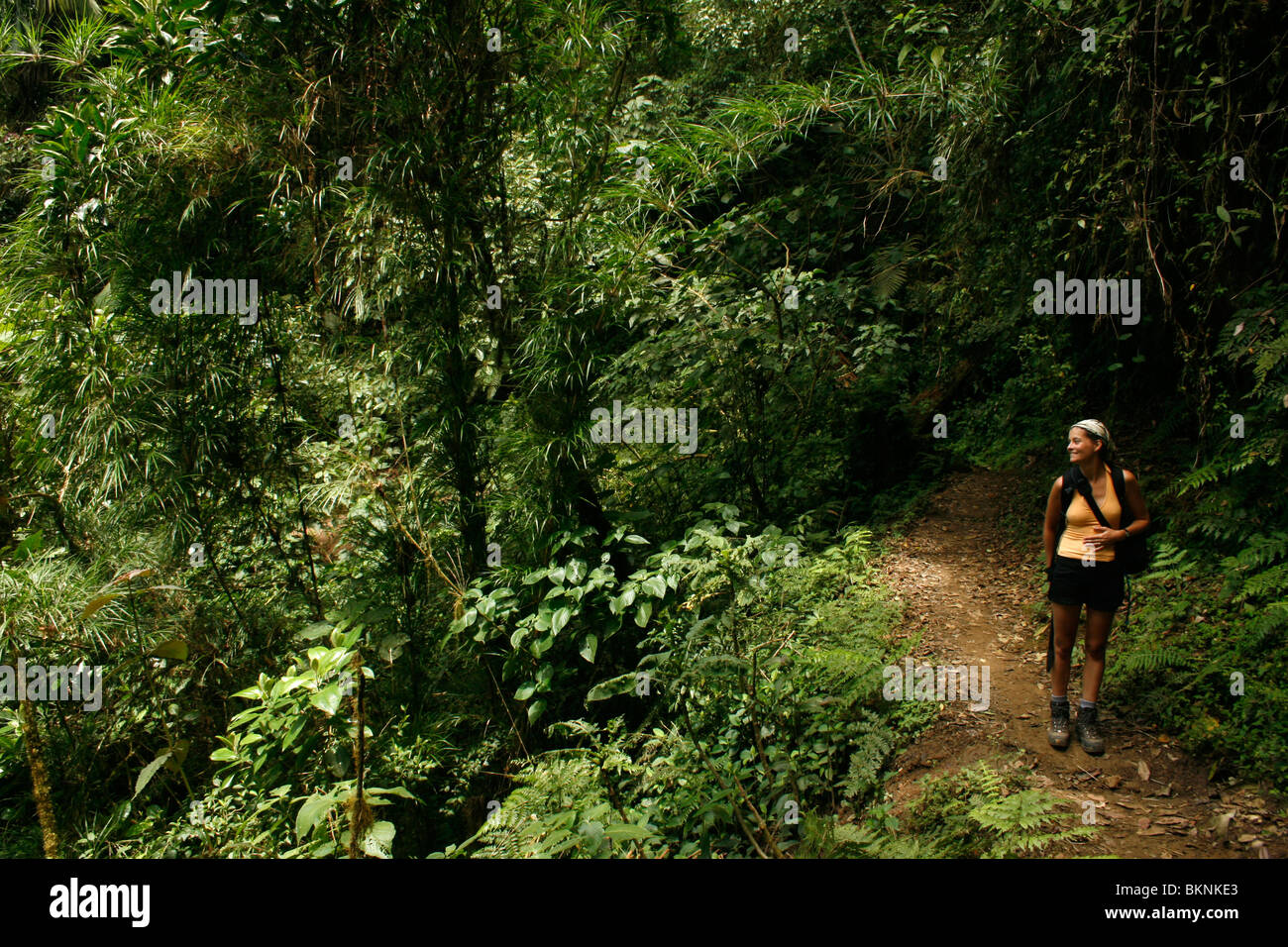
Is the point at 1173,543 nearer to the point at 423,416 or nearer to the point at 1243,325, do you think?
the point at 1243,325

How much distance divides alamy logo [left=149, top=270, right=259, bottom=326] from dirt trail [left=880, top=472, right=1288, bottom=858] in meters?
4.32

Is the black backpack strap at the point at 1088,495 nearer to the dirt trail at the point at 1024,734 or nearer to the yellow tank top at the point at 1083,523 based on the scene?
the yellow tank top at the point at 1083,523

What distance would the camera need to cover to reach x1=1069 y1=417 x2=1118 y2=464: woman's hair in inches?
110

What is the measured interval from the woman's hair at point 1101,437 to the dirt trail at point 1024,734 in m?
1.22

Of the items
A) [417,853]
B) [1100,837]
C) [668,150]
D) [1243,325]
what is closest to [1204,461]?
[1243,325]

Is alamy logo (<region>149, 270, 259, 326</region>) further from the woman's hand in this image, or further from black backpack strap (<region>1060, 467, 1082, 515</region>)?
the woman's hand

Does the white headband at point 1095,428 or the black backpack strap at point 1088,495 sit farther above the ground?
the white headband at point 1095,428

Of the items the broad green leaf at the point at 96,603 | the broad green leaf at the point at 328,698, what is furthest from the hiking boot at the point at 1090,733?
the broad green leaf at the point at 96,603

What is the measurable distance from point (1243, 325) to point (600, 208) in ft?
11.7

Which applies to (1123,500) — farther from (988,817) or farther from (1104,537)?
(988,817)

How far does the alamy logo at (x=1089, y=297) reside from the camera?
4.23m
